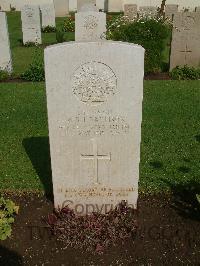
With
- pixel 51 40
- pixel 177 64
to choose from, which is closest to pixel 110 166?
pixel 177 64

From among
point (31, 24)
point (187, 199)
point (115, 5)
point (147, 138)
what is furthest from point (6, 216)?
point (115, 5)

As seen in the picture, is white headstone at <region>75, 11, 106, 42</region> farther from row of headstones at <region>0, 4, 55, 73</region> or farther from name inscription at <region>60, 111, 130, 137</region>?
name inscription at <region>60, 111, 130, 137</region>

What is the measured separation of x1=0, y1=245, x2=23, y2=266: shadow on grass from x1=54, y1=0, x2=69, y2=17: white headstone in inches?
934

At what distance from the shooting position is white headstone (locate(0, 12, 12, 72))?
34.2ft

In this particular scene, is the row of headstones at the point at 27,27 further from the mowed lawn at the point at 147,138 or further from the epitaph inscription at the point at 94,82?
the epitaph inscription at the point at 94,82

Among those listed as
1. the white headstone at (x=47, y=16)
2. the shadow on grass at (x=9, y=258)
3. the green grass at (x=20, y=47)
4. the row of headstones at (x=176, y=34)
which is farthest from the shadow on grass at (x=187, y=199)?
the white headstone at (x=47, y=16)

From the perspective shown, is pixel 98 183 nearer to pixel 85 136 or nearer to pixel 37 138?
pixel 85 136

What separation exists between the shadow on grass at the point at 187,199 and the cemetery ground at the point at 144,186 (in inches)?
0.5

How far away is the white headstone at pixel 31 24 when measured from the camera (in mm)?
14537

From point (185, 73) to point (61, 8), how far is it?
57.7 feet

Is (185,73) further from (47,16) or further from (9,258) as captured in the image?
(47,16)

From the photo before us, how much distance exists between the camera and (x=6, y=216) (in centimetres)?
437

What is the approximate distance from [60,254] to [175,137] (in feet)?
11.1

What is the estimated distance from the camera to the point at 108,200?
14.4 ft
